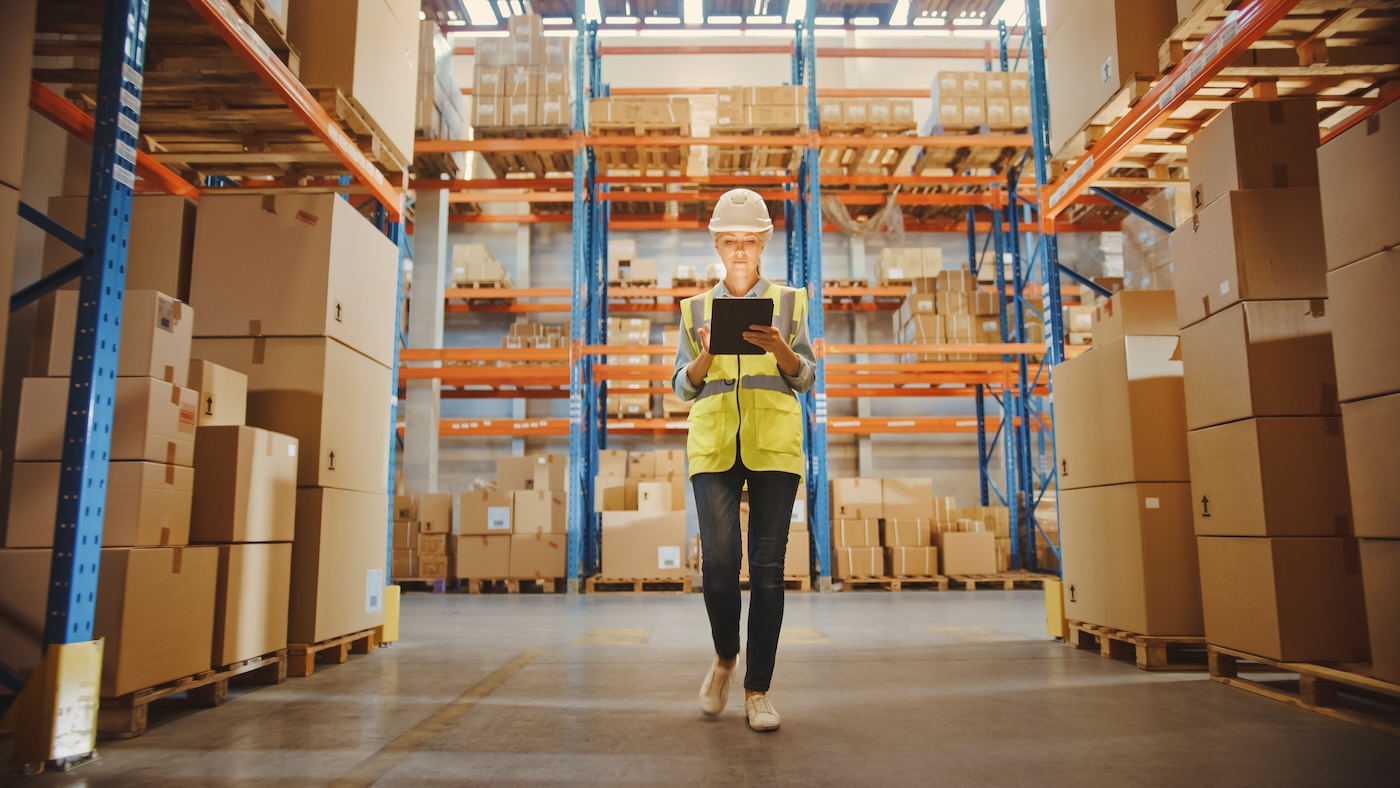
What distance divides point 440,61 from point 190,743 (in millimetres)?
9643

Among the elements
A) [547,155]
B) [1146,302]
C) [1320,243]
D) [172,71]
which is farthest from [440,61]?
[1320,243]

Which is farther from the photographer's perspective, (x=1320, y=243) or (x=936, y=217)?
(x=936, y=217)

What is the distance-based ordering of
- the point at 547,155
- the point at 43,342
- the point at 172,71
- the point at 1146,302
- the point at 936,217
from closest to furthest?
the point at 43,342
the point at 172,71
the point at 1146,302
the point at 547,155
the point at 936,217

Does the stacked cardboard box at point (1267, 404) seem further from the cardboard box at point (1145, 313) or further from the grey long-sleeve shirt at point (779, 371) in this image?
the grey long-sleeve shirt at point (779, 371)

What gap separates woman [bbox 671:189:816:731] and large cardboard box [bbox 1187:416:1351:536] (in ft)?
6.05

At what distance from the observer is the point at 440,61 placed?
10.5 m

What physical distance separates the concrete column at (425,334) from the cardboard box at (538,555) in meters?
2.38

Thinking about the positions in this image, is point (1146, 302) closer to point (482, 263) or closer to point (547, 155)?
point (547, 155)

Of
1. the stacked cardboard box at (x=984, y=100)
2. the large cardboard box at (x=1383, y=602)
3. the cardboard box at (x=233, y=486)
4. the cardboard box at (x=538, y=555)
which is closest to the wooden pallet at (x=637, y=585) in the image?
the cardboard box at (x=538, y=555)

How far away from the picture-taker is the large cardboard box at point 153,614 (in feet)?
8.59

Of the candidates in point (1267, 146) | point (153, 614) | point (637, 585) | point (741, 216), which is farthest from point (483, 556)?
point (1267, 146)

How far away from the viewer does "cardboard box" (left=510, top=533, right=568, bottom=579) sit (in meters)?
9.34

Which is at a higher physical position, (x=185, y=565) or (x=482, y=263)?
(x=482, y=263)

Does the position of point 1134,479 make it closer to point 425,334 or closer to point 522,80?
point 522,80
